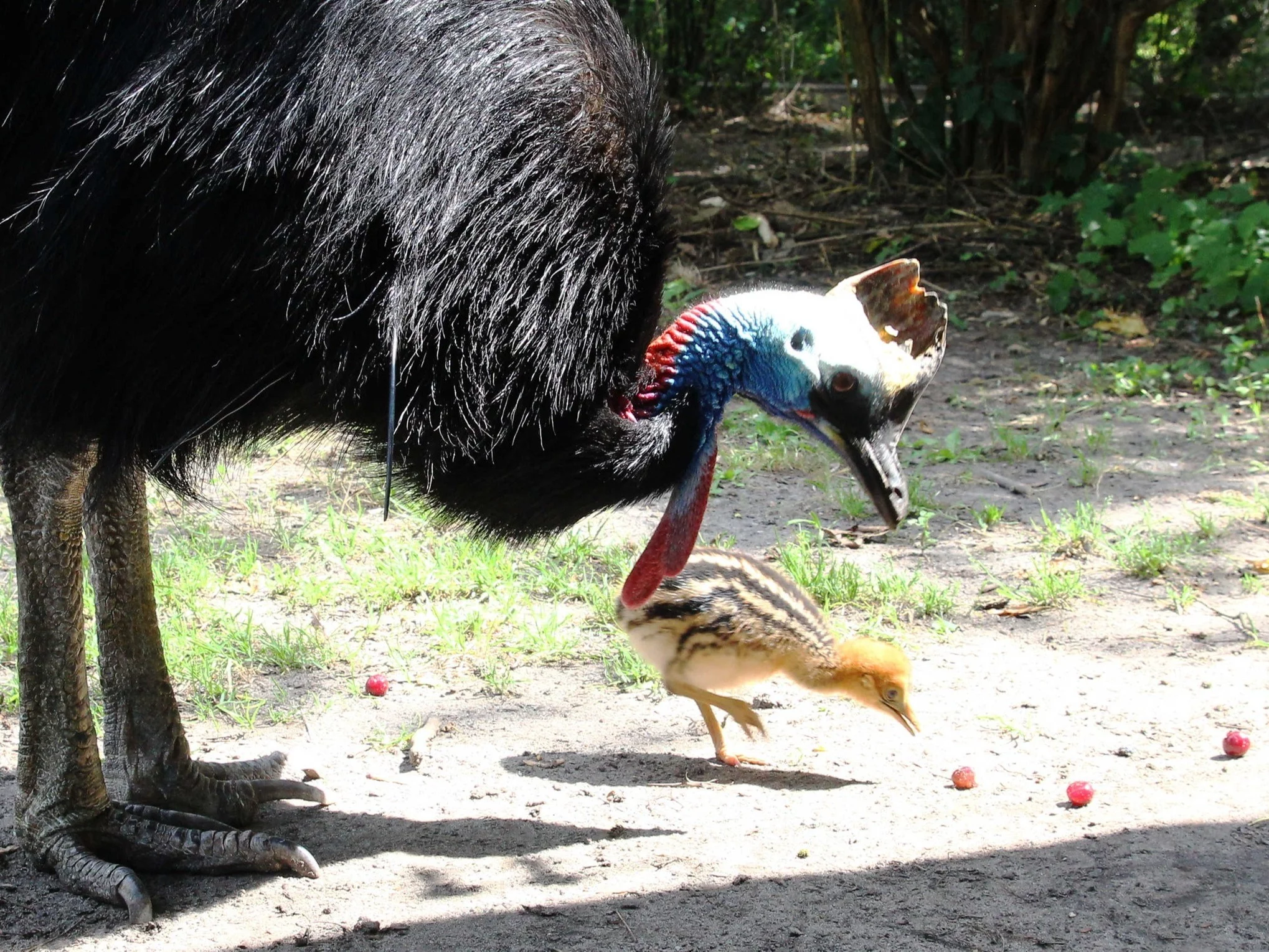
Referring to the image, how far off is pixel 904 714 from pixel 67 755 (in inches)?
75.3

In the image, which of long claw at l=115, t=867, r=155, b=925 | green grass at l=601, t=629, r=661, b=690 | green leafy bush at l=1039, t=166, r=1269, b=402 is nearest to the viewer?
long claw at l=115, t=867, r=155, b=925

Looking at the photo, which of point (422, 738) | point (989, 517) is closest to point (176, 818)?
point (422, 738)

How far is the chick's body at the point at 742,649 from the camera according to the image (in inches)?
139

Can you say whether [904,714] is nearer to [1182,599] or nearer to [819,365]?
[819,365]

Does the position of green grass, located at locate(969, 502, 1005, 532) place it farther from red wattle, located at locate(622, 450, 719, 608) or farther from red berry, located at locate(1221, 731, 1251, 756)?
red wattle, located at locate(622, 450, 719, 608)

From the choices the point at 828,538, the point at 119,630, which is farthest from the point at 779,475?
the point at 119,630

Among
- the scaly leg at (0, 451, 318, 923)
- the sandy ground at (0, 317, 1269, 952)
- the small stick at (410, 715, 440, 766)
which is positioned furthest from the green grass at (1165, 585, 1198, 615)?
the scaly leg at (0, 451, 318, 923)

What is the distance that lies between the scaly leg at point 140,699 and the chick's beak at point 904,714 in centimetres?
139

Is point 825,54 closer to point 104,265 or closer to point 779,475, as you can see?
point 779,475

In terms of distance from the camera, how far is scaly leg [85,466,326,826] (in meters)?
3.19

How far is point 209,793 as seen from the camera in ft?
10.8

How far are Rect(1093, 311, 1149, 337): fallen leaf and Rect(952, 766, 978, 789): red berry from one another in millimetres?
3995

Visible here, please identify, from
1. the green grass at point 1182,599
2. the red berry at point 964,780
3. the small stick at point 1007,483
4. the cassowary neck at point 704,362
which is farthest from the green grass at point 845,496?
the cassowary neck at point 704,362

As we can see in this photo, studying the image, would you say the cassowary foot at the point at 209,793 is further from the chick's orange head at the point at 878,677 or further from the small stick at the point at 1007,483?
the small stick at the point at 1007,483
